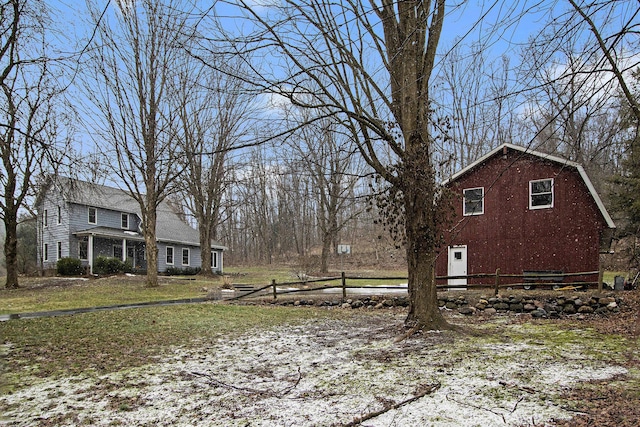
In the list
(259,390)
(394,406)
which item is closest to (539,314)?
(394,406)

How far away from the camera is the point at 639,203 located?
1497 cm

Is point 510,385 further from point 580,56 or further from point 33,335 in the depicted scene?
point 33,335

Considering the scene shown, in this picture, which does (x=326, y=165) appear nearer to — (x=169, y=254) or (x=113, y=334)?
(x=169, y=254)

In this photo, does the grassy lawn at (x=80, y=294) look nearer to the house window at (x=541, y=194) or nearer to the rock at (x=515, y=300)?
the rock at (x=515, y=300)

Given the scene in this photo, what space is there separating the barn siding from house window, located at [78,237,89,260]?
76.5ft

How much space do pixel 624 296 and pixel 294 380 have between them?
10907mm

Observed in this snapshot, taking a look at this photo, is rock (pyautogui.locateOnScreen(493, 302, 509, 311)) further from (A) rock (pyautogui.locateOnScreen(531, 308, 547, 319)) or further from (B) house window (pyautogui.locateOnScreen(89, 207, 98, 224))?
(B) house window (pyautogui.locateOnScreen(89, 207, 98, 224))

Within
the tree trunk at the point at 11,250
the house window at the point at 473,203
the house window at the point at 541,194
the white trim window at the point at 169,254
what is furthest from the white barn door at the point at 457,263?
the white trim window at the point at 169,254

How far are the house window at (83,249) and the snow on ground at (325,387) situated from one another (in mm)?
24889

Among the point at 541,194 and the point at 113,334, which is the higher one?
the point at 541,194

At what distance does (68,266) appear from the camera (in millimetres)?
25703

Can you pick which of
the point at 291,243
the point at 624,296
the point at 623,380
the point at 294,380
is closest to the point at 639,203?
the point at 624,296

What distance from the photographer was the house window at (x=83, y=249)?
28.4 m

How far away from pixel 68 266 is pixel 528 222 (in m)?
25.0
